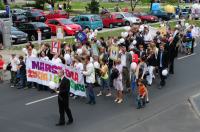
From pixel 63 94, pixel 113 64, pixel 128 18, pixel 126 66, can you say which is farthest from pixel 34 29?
pixel 63 94

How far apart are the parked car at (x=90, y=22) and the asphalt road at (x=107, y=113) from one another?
2230 centimetres

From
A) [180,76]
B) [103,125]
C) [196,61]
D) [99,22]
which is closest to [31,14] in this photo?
[99,22]

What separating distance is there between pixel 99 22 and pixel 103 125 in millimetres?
28492

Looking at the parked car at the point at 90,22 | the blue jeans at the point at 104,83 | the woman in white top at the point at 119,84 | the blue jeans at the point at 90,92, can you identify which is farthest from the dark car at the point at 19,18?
the blue jeans at the point at 90,92

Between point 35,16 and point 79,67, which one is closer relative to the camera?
point 79,67

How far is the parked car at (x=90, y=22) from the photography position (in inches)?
1631

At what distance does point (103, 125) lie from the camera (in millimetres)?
14391

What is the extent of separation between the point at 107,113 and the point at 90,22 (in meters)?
26.4

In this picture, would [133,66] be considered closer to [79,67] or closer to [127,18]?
[79,67]

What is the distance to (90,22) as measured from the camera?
41.4 metres

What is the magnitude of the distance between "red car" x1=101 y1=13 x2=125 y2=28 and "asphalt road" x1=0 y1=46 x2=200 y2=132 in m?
26.4

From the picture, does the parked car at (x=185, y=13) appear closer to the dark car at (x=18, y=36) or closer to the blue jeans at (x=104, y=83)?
the dark car at (x=18, y=36)

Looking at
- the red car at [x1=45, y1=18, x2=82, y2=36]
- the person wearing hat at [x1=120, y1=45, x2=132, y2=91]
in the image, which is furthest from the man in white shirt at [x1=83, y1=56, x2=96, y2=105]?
the red car at [x1=45, y1=18, x2=82, y2=36]

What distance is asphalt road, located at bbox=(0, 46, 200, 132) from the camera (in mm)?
14180
